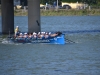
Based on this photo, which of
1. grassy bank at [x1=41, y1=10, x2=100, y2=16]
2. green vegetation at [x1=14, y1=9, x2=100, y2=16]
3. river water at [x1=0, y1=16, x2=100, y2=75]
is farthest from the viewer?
grassy bank at [x1=41, y1=10, x2=100, y2=16]

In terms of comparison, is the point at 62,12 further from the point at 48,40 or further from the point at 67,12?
the point at 48,40

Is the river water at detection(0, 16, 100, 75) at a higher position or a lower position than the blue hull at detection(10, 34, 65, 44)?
lower

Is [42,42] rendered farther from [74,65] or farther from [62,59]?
[74,65]

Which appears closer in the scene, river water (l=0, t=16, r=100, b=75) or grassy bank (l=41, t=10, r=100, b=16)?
river water (l=0, t=16, r=100, b=75)

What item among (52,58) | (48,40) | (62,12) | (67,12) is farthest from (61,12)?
(52,58)

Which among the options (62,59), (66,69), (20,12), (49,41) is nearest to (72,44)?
(49,41)

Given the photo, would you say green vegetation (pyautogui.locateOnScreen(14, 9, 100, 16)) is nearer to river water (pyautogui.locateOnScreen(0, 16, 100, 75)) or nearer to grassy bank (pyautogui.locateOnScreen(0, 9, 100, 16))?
grassy bank (pyautogui.locateOnScreen(0, 9, 100, 16))

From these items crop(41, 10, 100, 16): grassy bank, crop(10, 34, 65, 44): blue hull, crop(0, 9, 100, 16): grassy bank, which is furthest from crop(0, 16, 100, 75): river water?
crop(41, 10, 100, 16): grassy bank

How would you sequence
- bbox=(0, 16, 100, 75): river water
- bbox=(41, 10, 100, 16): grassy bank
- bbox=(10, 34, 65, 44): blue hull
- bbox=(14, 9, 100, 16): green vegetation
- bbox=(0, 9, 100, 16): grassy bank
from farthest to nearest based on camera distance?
bbox=(41, 10, 100, 16): grassy bank, bbox=(14, 9, 100, 16): green vegetation, bbox=(0, 9, 100, 16): grassy bank, bbox=(10, 34, 65, 44): blue hull, bbox=(0, 16, 100, 75): river water

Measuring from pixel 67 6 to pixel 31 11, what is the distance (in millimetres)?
79819

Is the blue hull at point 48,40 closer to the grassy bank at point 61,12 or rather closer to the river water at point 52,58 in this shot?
the river water at point 52,58

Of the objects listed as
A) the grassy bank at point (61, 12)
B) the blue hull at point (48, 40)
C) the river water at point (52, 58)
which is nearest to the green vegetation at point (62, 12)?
the grassy bank at point (61, 12)

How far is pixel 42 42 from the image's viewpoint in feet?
206

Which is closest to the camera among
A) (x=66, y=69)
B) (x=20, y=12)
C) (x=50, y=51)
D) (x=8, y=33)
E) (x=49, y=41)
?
(x=66, y=69)
